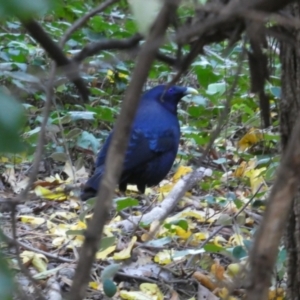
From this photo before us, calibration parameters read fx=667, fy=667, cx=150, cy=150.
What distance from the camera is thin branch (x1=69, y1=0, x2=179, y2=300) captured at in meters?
0.75

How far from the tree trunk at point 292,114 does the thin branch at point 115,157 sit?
739 millimetres

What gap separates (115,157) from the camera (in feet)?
2.56

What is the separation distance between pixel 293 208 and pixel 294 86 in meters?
0.29

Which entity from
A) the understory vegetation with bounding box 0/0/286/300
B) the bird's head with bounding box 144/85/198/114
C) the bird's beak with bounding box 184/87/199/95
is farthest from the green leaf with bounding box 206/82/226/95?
the bird's head with bounding box 144/85/198/114

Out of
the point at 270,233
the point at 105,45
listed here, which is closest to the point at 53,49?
the point at 105,45

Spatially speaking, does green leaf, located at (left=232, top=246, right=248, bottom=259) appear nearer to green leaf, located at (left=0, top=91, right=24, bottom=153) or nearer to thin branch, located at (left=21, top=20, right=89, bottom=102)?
thin branch, located at (left=21, top=20, right=89, bottom=102)

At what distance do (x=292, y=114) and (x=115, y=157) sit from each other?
85 cm

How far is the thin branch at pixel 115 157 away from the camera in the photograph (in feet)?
2.46

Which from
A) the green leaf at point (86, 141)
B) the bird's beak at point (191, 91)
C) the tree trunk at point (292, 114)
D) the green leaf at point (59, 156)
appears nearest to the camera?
the tree trunk at point (292, 114)

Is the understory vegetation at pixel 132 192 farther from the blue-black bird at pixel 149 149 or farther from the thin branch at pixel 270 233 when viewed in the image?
the thin branch at pixel 270 233

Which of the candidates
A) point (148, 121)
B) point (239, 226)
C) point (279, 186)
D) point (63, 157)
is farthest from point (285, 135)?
point (148, 121)

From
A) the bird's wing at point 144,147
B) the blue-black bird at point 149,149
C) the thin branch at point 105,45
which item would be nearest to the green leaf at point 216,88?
the blue-black bird at point 149,149

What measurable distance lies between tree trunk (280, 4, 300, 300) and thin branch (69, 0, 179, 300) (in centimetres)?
74

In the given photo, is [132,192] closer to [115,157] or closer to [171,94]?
[171,94]
